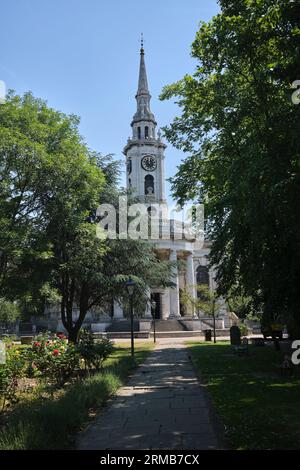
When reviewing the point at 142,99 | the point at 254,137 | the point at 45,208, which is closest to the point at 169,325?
the point at 45,208

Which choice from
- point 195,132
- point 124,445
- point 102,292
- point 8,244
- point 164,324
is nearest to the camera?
point 124,445

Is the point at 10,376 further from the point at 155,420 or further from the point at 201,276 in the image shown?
the point at 201,276

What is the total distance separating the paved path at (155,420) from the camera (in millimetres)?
6250

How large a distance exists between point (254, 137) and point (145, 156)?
198 ft

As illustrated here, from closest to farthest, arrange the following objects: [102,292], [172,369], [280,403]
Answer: [280,403] < [172,369] < [102,292]

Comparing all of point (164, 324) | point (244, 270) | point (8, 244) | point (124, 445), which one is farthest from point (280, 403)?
point (164, 324)

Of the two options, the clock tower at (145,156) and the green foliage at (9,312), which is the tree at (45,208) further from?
the clock tower at (145,156)

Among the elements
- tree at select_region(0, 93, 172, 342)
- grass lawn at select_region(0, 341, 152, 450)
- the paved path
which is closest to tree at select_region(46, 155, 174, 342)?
tree at select_region(0, 93, 172, 342)

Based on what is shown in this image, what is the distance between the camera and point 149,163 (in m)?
69.8

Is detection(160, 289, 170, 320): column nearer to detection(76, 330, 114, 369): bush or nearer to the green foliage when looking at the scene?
the green foliage

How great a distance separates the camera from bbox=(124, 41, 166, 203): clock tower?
2734 inches

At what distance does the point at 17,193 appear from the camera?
62.2 feet

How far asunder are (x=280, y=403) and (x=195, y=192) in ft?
45.1

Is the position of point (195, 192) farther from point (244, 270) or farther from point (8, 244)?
point (8, 244)
